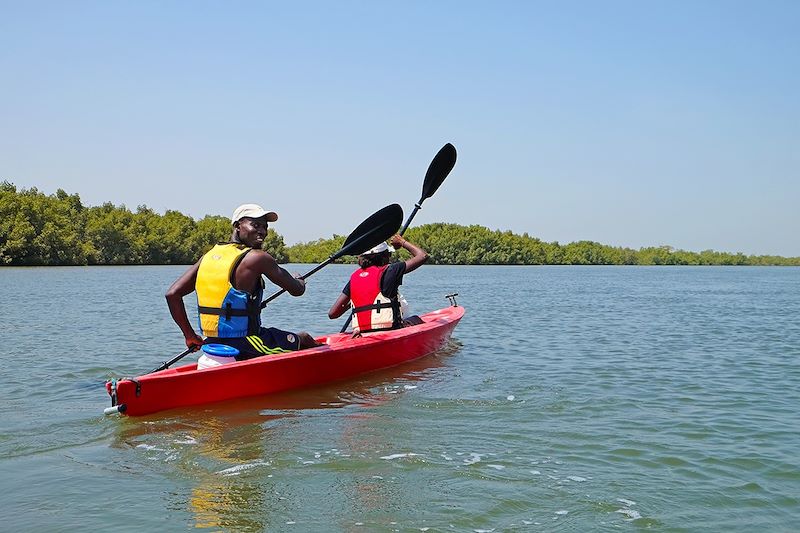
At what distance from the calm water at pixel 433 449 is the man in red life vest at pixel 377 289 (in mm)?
811

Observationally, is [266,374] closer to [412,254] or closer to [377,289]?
[377,289]

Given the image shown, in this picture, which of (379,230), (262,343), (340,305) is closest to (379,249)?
(379,230)

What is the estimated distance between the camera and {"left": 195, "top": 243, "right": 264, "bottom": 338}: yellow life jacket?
6.54 m

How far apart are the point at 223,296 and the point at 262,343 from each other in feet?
3.22

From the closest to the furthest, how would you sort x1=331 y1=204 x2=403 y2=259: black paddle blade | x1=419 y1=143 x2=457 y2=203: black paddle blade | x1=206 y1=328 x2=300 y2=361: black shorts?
1. x1=206 y1=328 x2=300 y2=361: black shorts
2. x1=331 y1=204 x2=403 y2=259: black paddle blade
3. x1=419 y1=143 x2=457 y2=203: black paddle blade

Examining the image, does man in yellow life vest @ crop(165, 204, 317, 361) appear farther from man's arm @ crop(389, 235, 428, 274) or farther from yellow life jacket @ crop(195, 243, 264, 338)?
man's arm @ crop(389, 235, 428, 274)

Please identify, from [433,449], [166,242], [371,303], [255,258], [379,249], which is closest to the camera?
[433,449]

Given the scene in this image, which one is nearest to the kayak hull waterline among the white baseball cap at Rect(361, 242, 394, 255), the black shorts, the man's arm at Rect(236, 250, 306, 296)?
the black shorts

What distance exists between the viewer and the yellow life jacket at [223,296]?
6543 millimetres

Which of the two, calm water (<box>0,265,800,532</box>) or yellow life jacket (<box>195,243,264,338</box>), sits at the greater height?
yellow life jacket (<box>195,243,264,338</box>)

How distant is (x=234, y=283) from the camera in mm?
6582

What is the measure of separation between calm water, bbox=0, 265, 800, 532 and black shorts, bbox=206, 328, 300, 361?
0.49m

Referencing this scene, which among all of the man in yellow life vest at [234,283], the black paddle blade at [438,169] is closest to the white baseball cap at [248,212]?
the man in yellow life vest at [234,283]

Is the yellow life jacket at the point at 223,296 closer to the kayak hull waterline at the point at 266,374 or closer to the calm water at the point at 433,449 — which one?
the kayak hull waterline at the point at 266,374
